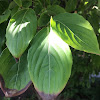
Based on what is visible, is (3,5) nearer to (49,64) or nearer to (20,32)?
(20,32)

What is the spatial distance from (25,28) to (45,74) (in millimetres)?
198

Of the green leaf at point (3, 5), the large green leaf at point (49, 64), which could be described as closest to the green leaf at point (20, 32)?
the large green leaf at point (49, 64)

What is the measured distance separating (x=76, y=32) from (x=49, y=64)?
0.55 ft

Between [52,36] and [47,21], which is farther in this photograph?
[47,21]

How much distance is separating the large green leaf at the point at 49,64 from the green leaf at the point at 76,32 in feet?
0.10

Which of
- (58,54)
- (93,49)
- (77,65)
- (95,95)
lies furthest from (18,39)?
(95,95)

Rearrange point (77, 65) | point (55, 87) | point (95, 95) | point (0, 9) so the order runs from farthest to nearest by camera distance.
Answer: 1. point (95, 95)
2. point (77, 65)
3. point (0, 9)
4. point (55, 87)

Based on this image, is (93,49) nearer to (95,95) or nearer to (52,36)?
(52,36)

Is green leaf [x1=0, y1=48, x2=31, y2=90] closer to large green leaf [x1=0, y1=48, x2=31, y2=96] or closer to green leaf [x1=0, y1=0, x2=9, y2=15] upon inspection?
large green leaf [x1=0, y1=48, x2=31, y2=96]

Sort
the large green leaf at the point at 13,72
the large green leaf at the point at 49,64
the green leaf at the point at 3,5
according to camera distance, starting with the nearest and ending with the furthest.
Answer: the large green leaf at the point at 49,64 < the large green leaf at the point at 13,72 < the green leaf at the point at 3,5

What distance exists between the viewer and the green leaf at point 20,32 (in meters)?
0.52

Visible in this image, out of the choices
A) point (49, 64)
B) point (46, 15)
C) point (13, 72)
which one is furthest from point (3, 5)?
point (49, 64)

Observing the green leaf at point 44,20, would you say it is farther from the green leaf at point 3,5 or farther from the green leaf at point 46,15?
the green leaf at point 3,5

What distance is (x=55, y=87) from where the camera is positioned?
1.53 ft
